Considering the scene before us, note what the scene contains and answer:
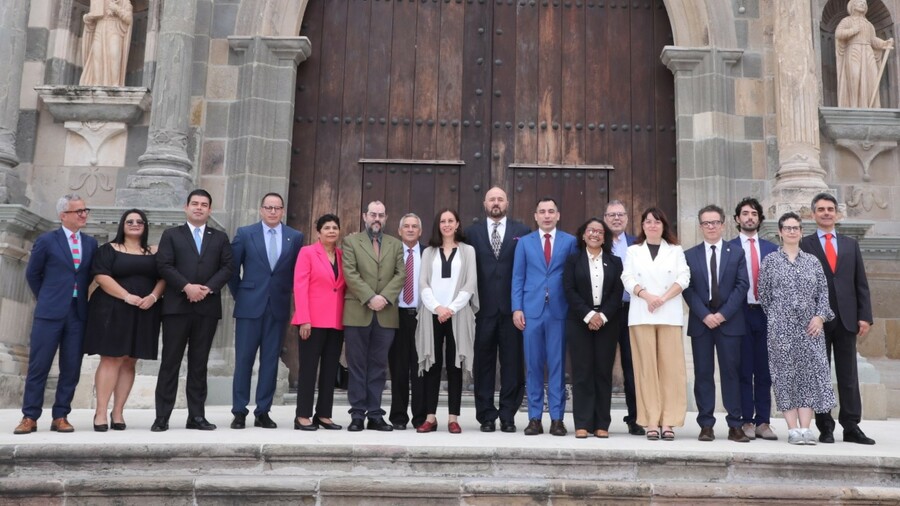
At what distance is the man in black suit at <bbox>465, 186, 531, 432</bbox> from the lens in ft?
20.5

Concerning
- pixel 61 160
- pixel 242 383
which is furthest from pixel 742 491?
pixel 61 160

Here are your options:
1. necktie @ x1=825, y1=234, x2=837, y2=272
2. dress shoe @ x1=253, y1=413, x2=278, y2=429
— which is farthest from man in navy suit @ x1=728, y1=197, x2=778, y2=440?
dress shoe @ x1=253, y1=413, x2=278, y2=429

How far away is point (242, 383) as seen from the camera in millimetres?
6195

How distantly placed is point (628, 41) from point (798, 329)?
15.5 ft

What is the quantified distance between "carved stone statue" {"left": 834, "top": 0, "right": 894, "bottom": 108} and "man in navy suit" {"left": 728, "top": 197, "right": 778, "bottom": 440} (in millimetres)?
3680

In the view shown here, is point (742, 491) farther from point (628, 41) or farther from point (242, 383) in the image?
point (628, 41)

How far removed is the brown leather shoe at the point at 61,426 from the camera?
19.0 feet

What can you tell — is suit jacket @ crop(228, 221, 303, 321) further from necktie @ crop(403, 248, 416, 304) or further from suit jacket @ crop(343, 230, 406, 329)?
necktie @ crop(403, 248, 416, 304)

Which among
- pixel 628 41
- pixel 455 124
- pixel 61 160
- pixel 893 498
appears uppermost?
pixel 628 41

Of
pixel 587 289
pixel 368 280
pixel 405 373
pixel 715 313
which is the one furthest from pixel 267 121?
pixel 715 313

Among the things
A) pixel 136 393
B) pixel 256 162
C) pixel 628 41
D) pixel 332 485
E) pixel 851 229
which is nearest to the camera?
pixel 332 485

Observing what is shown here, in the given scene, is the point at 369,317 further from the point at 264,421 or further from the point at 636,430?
the point at 636,430

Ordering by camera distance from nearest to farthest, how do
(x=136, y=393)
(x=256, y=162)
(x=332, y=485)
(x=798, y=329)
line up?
(x=332, y=485), (x=798, y=329), (x=136, y=393), (x=256, y=162)

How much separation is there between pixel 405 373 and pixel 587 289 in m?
1.42
